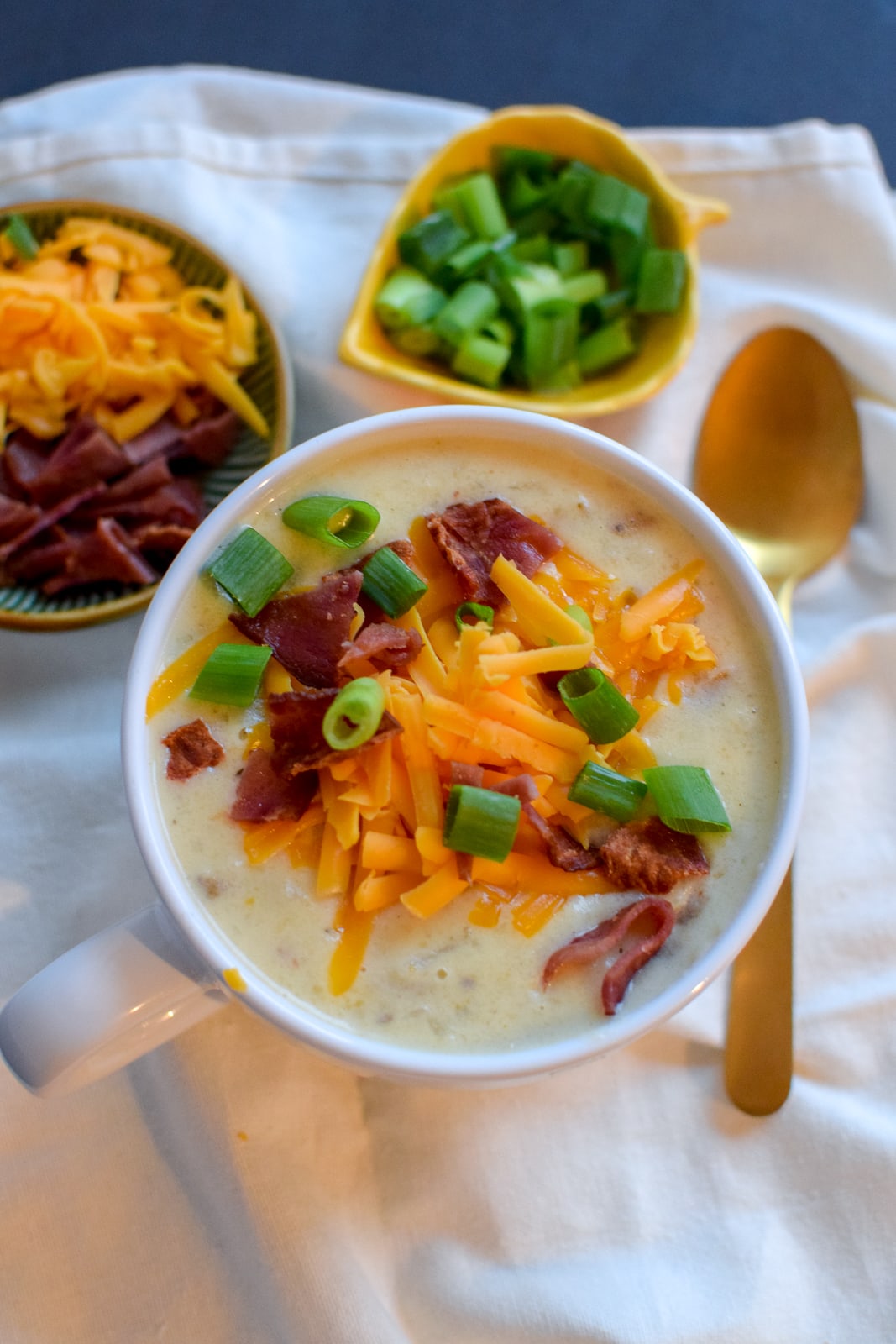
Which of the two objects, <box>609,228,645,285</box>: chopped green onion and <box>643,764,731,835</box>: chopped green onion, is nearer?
<box>643,764,731,835</box>: chopped green onion

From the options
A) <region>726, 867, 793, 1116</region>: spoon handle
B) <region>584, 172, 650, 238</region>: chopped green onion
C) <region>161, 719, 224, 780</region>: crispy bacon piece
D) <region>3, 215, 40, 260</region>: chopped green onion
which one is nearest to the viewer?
<region>161, 719, 224, 780</region>: crispy bacon piece

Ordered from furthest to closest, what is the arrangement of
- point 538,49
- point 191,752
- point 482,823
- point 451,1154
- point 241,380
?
1. point 538,49
2. point 241,380
3. point 451,1154
4. point 191,752
5. point 482,823

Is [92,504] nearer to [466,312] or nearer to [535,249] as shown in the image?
[466,312]

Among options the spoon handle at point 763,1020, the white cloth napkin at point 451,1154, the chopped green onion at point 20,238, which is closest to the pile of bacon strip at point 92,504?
the white cloth napkin at point 451,1154

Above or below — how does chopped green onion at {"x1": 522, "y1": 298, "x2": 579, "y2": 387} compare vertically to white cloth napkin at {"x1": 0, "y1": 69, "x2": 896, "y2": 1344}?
above

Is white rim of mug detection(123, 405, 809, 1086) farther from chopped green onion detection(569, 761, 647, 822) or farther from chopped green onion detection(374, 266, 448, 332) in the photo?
chopped green onion detection(374, 266, 448, 332)

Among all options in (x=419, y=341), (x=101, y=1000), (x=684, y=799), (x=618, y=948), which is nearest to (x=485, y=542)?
(x=684, y=799)

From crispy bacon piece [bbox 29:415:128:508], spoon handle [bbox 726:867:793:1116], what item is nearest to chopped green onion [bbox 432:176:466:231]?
crispy bacon piece [bbox 29:415:128:508]

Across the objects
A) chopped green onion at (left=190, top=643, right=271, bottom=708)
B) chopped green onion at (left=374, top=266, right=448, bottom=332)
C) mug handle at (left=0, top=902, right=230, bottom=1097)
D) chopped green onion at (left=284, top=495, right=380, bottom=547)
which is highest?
chopped green onion at (left=284, top=495, right=380, bottom=547)
